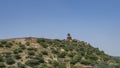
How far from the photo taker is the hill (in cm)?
7475

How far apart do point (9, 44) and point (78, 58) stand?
59.0ft

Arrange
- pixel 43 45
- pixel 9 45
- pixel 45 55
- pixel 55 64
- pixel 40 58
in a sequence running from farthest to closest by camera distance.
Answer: pixel 43 45
pixel 9 45
pixel 45 55
pixel 40 58
pixel 55 64

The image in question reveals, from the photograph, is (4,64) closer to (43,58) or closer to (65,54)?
(43,58)

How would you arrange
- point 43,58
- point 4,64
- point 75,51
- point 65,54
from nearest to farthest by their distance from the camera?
point 4,64, point 43,58, point 65,54, point 75,51

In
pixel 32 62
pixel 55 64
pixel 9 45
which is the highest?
pixel 9 45

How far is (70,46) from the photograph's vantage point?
307 feet

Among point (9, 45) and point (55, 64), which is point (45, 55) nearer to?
point (55, 64)

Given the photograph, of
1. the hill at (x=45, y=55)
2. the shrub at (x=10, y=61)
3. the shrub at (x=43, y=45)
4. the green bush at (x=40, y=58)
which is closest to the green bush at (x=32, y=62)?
the hill at (x=45, y=55)

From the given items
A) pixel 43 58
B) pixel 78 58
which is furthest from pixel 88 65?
pixel 43 58

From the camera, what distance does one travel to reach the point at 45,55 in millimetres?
82625

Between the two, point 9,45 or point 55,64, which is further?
point 9,45

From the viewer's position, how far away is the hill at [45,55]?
245 ft

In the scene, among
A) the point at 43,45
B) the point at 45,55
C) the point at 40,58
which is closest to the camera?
the point at 40,58

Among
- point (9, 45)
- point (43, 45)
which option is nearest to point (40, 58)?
point (43, 45)
